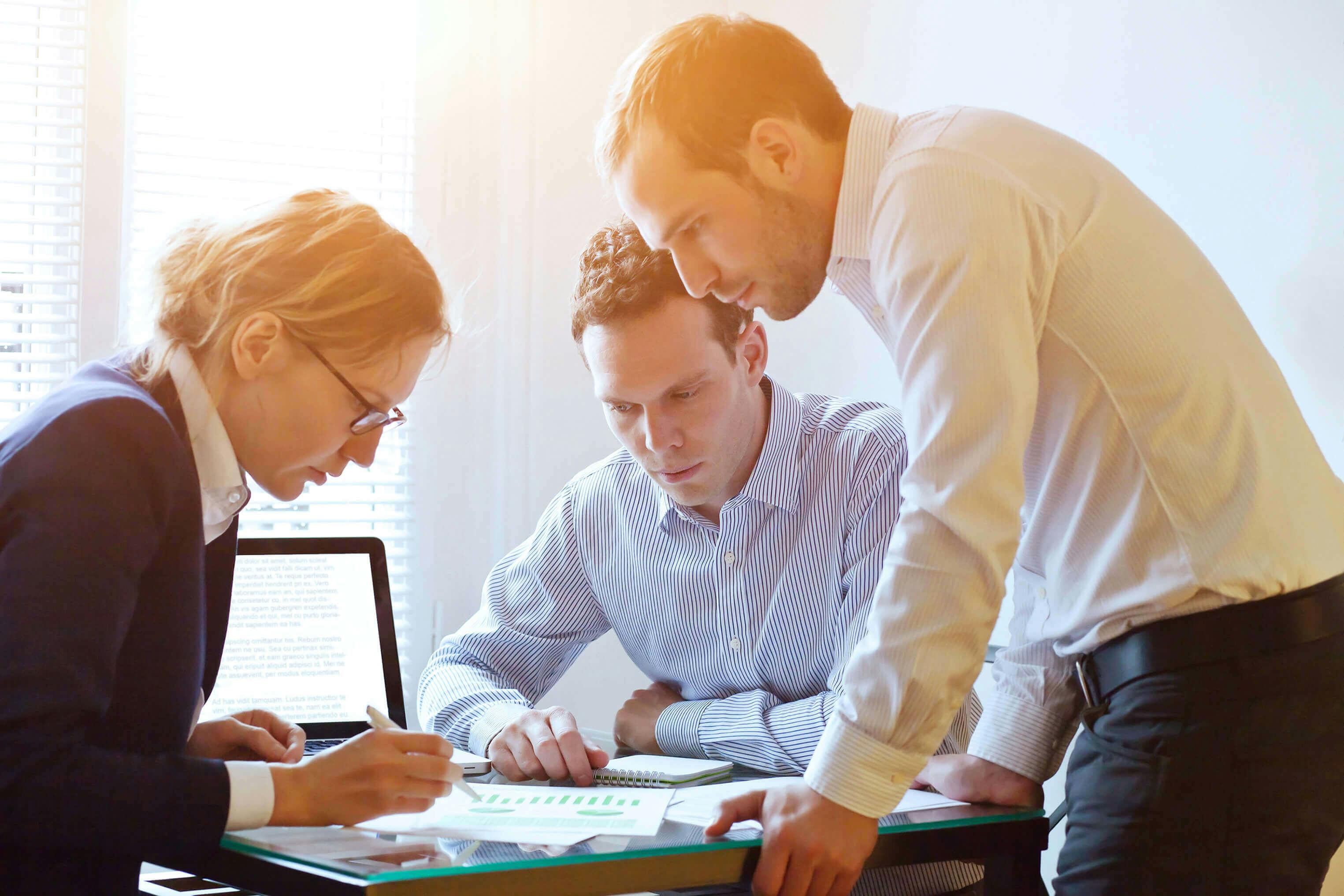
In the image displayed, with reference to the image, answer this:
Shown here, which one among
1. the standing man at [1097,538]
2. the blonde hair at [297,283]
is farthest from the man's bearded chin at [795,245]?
the blonde hair at [297,283]

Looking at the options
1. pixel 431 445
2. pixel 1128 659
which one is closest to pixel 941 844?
pixel 1128 659

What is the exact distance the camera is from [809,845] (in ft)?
3.17

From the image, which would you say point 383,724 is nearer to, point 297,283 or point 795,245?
point 297,283

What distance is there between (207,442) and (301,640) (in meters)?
0.96

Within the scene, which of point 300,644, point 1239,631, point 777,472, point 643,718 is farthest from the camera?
point 300,644

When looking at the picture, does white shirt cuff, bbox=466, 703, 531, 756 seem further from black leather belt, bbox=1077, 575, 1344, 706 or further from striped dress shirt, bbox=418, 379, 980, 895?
black leather belt, bbox=1077, 575, 1344, 706

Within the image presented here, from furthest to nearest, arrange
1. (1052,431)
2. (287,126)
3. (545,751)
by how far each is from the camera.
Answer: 1. (287,126)
2. (545,751)
3. (1052,431)

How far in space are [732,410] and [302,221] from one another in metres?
0.79

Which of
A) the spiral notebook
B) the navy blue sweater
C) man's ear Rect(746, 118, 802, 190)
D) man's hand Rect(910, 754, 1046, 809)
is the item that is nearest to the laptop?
the spiral notebook

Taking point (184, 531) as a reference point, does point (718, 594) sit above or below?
below

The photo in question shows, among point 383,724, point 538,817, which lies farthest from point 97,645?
point 538,817

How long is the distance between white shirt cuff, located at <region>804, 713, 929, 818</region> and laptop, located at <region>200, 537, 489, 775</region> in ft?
3.91

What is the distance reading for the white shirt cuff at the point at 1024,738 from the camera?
1166 mm

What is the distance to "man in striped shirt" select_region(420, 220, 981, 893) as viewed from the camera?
1.69 m
